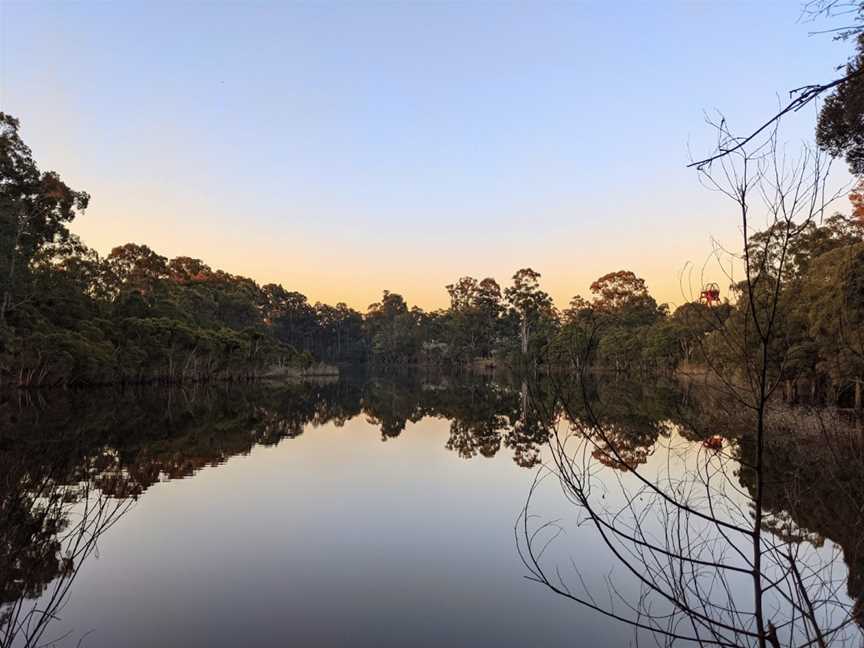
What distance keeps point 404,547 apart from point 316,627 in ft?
7.69

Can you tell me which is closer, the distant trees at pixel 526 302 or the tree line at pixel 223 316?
the tree line at pixel 223 316

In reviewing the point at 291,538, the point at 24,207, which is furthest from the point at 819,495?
the point at 24,207

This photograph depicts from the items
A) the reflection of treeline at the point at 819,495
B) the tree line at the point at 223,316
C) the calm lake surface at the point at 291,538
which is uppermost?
the tree line at the point at 223,316

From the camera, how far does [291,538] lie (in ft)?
24.7

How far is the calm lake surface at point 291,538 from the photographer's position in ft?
16.0

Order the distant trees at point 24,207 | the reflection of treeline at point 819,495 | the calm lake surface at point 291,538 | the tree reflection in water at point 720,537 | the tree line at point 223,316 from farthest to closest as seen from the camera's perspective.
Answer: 1. the distant trees at point 24,207
2. the tree line at point 223,316
3. the reflection of treeline at point 819,495
4. the calm lake surface at point 291,538
5. the tree reflection in water at point 720,537

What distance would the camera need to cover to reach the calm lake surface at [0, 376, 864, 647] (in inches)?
192

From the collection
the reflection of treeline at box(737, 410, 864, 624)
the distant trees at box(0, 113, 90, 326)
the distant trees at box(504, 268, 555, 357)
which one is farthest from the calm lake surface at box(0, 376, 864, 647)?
the distant trees at box(504, 268, 555, 357)

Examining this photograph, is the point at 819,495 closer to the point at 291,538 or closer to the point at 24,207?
the point at 291,538

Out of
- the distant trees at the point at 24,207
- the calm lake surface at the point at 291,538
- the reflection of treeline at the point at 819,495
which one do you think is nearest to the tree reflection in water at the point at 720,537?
the reflection of treeline at the point at 819,495

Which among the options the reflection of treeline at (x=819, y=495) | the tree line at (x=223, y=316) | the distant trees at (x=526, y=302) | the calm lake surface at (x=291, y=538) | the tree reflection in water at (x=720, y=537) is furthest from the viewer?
the distant trees at (x=526, y=302)

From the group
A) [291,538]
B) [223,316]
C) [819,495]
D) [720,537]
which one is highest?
[223,316]

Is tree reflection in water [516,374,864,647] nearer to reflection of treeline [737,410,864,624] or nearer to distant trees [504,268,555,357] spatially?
reflection of treeline [737,410,864,624]

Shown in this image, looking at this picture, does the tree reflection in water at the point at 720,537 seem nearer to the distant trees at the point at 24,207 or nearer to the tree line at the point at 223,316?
the tree line at the point at 223,316
